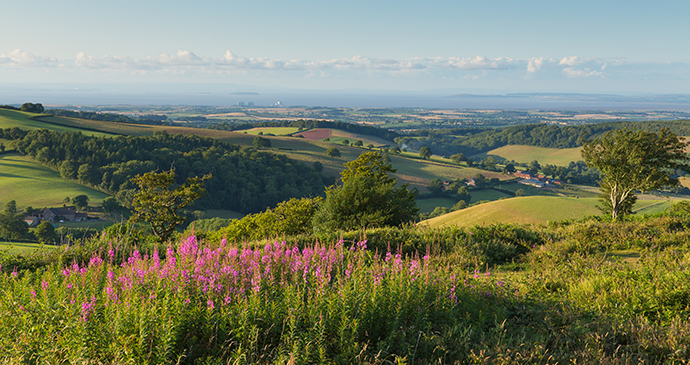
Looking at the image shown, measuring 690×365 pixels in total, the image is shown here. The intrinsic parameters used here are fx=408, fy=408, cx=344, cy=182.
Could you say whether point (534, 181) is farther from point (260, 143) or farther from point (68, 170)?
point (68, 170)

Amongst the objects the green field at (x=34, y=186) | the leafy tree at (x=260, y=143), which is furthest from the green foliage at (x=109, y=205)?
the leafy tree at (x=260, y=143)

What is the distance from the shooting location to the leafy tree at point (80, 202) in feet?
238

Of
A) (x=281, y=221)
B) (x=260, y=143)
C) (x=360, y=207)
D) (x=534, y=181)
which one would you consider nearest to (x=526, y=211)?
(x=281, y=221)

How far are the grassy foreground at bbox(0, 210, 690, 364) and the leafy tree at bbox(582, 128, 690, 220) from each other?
16375 millimetres

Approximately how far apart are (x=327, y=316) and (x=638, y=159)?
68.7 ft

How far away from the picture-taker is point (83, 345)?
3787 mm

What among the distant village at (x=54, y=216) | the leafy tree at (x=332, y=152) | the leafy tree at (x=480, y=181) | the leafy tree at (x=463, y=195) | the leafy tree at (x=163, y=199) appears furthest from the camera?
the leafy tree at (x=332, y=152)

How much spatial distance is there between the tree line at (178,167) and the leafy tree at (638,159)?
254 ft

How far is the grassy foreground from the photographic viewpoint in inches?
153

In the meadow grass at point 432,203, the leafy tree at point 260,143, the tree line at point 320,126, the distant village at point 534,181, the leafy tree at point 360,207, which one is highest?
the tree line at point 320,126

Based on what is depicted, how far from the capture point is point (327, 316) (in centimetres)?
421

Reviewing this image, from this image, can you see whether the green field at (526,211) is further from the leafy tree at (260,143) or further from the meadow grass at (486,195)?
the leafy tree at (260,143)

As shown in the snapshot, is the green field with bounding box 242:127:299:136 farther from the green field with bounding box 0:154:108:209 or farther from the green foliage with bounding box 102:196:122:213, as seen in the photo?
the green foliage with bounding box 102:196:122:213

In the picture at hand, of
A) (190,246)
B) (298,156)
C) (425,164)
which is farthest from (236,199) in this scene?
(190,246)
